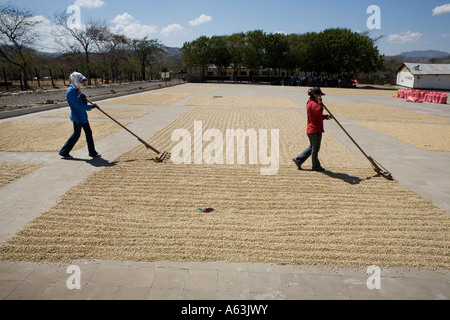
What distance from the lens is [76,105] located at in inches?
257

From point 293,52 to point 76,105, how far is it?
45.5 metres

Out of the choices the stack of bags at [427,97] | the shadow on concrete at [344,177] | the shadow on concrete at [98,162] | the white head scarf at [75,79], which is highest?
A: the white head scarf at [75,79]

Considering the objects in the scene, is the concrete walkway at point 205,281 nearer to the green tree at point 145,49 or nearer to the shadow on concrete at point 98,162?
the shadow on concrete at point 98,162

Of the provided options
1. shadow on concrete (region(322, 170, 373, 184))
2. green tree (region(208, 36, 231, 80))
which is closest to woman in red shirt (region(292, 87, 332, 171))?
shadow on concrete (region(322, 170, 373, 184))

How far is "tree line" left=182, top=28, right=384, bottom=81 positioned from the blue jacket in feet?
138

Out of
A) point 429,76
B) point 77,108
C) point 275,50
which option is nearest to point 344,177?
point 77,108

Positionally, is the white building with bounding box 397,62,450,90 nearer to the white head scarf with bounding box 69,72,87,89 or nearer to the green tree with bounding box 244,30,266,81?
the green tree with bounding box 244,30,266,81

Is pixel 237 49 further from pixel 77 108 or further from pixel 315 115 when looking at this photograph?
pixel 315 115

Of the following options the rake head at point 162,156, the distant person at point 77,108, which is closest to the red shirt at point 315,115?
the rake head at point 162,156

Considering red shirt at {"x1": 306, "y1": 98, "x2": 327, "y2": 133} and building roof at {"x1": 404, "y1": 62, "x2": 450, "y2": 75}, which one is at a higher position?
building roof at {"x1": 404, "y1": 62, "x2": 450, "y2": 75}

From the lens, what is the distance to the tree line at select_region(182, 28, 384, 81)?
136 ft

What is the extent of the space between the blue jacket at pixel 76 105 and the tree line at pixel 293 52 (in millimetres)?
42101

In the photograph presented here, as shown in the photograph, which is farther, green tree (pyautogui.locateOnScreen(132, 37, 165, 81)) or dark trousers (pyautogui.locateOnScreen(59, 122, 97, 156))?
green tree (pyautogui.locateOnScreen(132, 37, 165, 81))

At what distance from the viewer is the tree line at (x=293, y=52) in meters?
41.4
